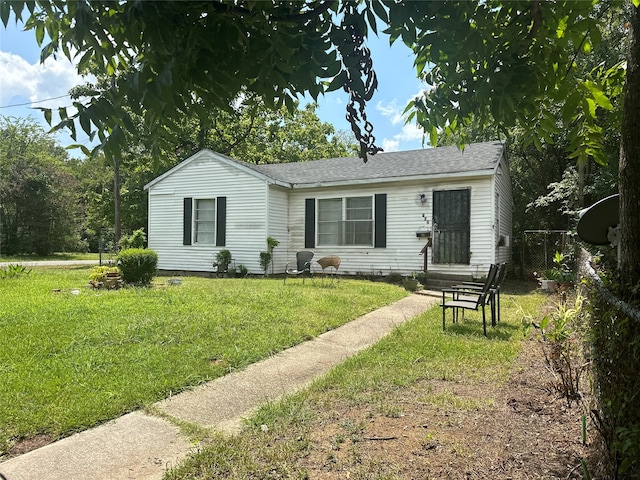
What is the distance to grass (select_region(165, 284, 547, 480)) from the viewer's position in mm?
2590

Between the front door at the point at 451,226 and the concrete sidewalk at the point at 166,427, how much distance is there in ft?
25.2

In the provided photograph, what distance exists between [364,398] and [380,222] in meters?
9.95

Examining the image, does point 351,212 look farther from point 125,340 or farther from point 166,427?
point 166,427

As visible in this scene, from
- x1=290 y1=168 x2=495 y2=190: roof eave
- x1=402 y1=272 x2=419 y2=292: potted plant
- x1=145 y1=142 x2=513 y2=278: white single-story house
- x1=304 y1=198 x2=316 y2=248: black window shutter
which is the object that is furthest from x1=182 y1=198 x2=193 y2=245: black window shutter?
x1=402 y1=272 x2=419 y2=292: potted plant

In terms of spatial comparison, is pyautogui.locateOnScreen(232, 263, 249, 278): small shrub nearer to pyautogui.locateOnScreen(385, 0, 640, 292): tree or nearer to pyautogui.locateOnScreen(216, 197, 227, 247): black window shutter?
pyautogui.locateOnScreen(216, 197, 227, 247): black window shutter

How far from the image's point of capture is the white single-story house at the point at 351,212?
39.7 feet

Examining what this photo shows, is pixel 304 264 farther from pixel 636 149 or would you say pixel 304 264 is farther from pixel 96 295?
pixel 636 149

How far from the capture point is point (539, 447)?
2643 millimetres

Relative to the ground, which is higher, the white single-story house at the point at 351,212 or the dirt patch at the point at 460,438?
the white single-story house at the point at 351,212

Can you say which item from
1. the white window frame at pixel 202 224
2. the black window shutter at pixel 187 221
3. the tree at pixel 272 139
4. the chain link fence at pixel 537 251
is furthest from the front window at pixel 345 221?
the tree at pixel 272 139

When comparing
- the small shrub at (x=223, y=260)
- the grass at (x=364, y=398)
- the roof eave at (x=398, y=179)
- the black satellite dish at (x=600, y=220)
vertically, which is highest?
the roof eave at (x=398, y=179)

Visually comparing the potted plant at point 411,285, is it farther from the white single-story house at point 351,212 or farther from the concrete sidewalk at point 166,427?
the concrete sidewalk at point 166,427

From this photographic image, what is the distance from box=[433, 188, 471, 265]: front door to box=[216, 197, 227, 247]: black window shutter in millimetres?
7093

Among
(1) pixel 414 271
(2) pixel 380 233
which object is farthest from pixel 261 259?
(1) pixel 414 271
